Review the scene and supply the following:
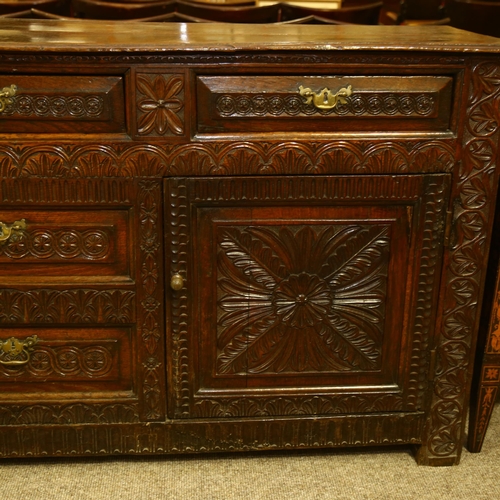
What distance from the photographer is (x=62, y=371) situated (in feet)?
5.06

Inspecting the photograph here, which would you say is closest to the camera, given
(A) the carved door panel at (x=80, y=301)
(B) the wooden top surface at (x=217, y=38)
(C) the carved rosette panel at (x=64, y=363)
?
(B) the wooden top surface at (x=217, y=38)

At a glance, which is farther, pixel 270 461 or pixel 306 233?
pixel 270 461

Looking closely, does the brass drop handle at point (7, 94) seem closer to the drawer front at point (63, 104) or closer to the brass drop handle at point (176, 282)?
the drawer front at point (63, 104)

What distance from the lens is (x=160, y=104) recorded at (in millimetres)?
1357

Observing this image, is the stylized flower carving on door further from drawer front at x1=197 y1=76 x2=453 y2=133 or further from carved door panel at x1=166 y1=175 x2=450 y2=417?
drawer front at x1=197 y1=76 x2=453 y2=133

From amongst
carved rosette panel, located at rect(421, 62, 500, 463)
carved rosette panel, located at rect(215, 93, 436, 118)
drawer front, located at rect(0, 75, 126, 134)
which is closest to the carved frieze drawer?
drawer front, located at rect(0, 75, 126, 134)

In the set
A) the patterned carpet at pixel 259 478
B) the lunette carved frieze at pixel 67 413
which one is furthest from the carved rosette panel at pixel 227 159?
the patterned carpet at pixel 259 478

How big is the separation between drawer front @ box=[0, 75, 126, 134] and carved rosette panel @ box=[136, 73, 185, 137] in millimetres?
41

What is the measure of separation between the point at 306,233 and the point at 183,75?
423 millimetres

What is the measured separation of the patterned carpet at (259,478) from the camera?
1.57m

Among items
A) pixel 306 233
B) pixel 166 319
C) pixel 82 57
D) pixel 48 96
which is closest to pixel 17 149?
pixel 48 96

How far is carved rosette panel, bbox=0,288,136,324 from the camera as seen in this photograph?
4.83 ft

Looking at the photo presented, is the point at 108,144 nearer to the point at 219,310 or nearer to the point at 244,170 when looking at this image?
the point at 244,170

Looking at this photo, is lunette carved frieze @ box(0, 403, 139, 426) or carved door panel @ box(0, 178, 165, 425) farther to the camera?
lunette carved frieze @ box(0, 403, 139, 426)
